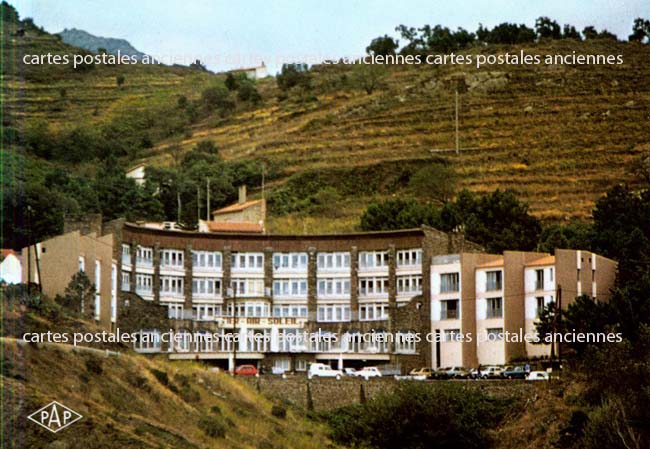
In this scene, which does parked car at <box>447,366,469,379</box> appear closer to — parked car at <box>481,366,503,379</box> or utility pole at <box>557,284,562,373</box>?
parked car at <box>481,366,503,379</box>

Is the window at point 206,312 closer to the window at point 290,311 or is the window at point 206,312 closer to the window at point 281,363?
the window at point 290,311

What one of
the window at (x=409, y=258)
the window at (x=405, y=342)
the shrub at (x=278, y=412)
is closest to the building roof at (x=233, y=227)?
the window at (x=409, y=258)

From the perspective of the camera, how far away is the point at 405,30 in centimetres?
19500

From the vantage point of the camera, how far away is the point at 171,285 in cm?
9800

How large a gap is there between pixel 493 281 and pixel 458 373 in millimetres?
9864

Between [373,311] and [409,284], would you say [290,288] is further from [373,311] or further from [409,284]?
[409,284]

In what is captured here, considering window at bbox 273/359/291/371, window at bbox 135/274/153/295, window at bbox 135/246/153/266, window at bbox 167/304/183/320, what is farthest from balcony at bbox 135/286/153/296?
window at bbox 273/359/291/371

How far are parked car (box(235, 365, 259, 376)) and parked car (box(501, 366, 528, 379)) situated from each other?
14026 mm

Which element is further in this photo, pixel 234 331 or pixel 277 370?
pixel 277 370

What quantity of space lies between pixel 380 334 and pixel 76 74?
103565mm

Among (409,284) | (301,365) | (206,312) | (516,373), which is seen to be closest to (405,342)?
(409,284)

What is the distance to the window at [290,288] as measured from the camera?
328 ft

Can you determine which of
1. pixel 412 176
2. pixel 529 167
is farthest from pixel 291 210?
pixel 529 167

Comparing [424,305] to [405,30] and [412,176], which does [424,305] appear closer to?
[412,176]
